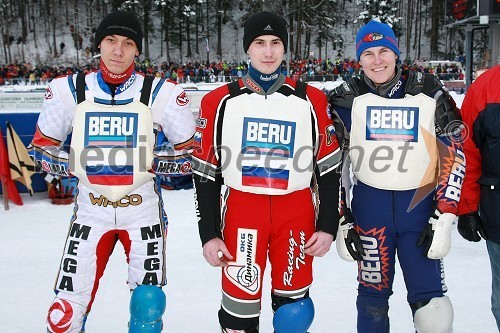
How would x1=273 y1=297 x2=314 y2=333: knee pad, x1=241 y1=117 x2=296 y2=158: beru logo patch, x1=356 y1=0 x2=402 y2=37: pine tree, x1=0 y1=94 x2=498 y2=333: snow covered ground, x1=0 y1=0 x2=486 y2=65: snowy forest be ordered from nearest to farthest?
x1=273 y1=297 x2=314 y2=333: knee pad, x1=241 y1=117 x2=296 y2=158: beru logo patch, x1=0 y1=94 x2=498 y2=333: snow covered ground, x1=356 y1=0 x2=402 y2=37: pine tree, x1=0 y1=0 x2=486 y2=65: snowy forest

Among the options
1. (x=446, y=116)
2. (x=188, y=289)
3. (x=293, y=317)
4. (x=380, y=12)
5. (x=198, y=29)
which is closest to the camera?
(x=293, y=317)

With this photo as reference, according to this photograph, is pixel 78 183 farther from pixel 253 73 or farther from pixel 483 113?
pixel 483 113

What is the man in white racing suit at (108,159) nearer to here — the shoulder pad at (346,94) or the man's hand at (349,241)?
the shoulder pad at (346,94)

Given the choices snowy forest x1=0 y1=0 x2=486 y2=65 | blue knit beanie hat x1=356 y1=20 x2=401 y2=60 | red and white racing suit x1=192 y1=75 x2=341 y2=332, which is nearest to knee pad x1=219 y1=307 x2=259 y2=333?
red and white racing suit x1=192 y1=75 x2=341 y2=332

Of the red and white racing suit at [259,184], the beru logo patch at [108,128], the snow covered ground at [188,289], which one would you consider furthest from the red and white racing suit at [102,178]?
the snow covered ground at [188,289]

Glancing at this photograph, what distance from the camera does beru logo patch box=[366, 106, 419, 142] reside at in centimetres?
280

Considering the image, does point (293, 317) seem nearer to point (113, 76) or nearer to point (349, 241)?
point (349, 241)

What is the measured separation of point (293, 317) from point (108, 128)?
141cm

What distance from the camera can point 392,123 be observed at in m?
2.82

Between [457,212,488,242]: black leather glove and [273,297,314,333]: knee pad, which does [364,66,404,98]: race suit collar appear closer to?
[457,212,488,242]: black leather glove

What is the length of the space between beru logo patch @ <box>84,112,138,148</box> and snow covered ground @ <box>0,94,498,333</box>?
5.05ft

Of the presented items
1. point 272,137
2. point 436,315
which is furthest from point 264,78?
point 436,315

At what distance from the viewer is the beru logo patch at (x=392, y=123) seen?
Result: 2.80m

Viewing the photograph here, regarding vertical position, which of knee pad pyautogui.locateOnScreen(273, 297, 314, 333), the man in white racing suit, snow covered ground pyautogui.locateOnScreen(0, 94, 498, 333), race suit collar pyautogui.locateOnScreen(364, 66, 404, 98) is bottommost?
snow covered ground pyautogui.locateOnScreen(0, 94, 498, 333)
